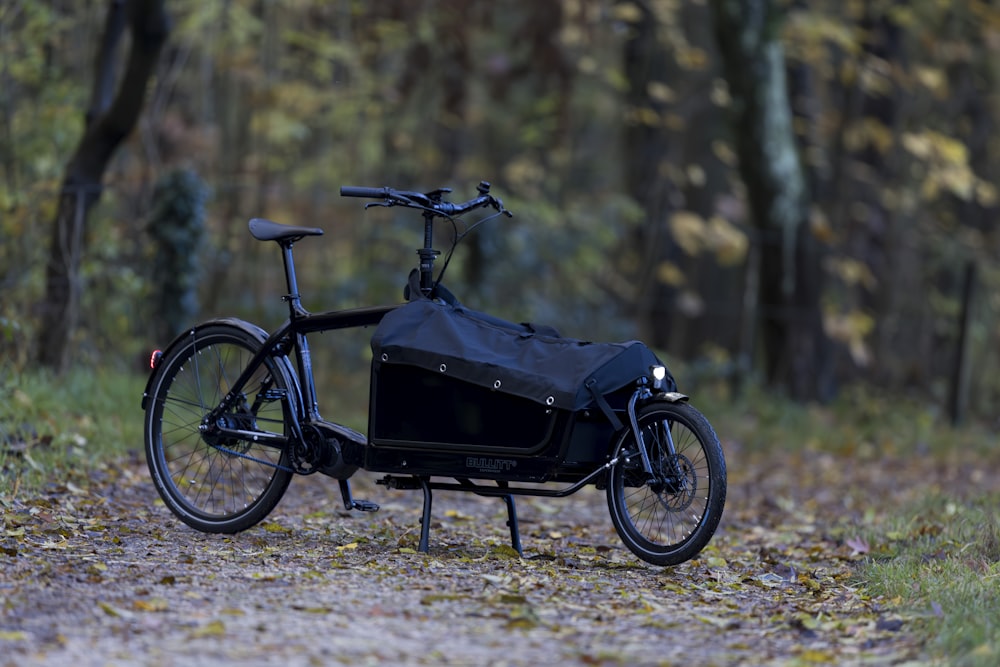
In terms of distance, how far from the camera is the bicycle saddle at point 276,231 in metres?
5.84

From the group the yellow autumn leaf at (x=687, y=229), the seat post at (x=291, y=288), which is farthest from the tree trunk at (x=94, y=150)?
the yellow autumn leaf at (x=687, y=229)

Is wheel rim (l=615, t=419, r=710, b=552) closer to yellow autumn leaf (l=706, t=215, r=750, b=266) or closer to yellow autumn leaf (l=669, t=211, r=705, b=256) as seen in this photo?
yellow autumn leaf (l=706, t=215, r=750, b=266)

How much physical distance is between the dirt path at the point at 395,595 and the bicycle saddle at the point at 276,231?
1.23 meters

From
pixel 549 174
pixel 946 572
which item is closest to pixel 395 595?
pixel 946 572

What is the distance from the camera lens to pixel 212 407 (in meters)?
6.07

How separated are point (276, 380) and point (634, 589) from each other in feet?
5.71

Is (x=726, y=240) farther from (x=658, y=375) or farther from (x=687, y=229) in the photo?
(x=658, y=375)

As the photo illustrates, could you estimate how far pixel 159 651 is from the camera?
3801 mm

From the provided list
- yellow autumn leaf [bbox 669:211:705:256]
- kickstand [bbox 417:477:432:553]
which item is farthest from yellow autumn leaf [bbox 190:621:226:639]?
yellow autumn leaf [bbox 669:211:705:256]

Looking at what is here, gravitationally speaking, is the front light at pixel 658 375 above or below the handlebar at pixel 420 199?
below

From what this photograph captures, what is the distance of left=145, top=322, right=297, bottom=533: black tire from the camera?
227 inches

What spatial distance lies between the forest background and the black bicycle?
304 cm

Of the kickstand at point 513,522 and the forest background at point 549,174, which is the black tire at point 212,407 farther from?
the forest background at point 549,174

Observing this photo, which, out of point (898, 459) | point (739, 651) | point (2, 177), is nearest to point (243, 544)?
point (739, 651)
